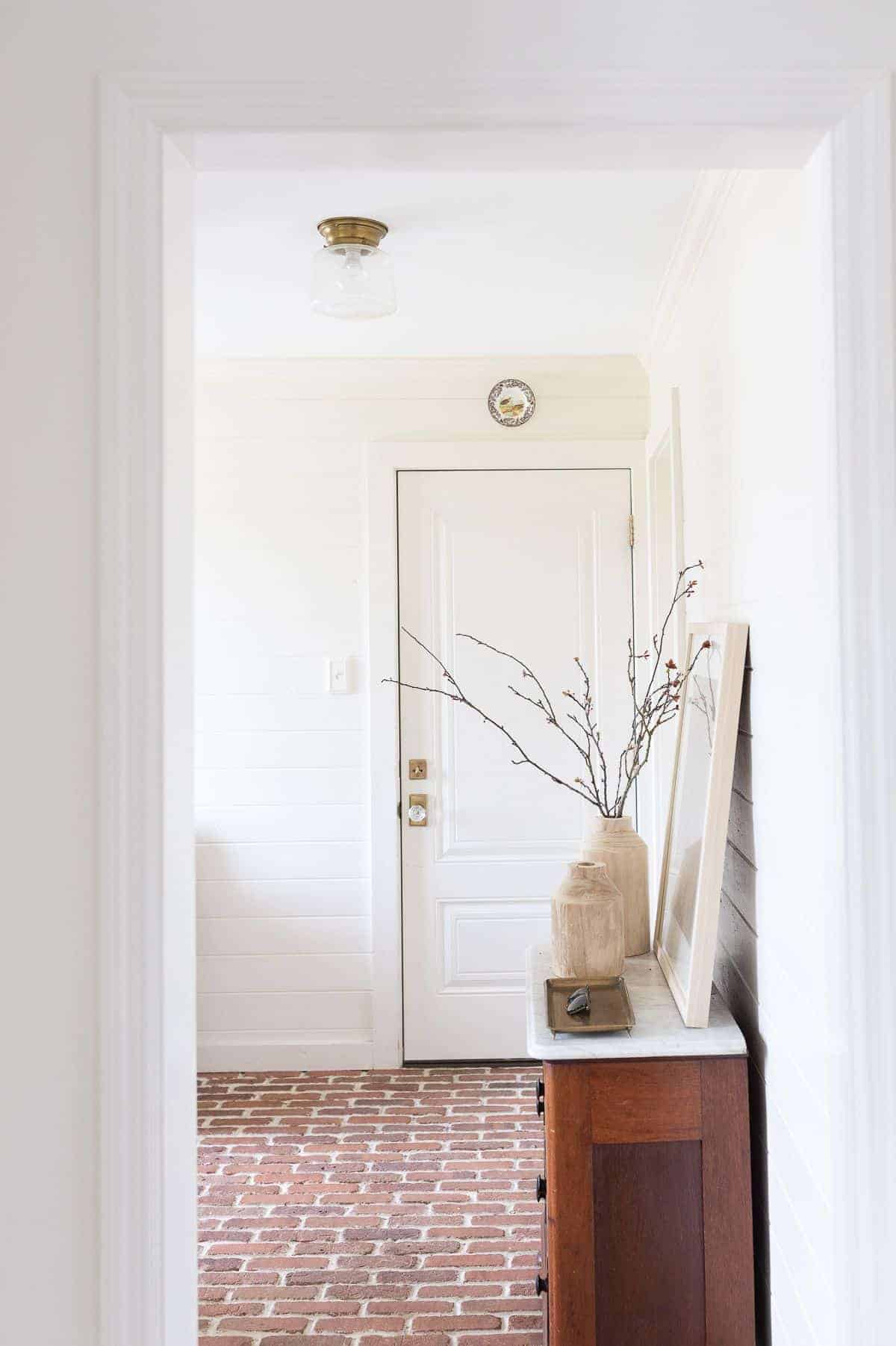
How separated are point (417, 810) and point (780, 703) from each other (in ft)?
7.05

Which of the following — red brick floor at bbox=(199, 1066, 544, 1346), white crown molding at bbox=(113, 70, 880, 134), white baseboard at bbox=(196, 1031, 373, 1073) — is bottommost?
red brick floor at bbox=(199, 1066, 544, 1346)

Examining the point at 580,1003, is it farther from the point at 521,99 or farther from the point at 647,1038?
the point at 521,99

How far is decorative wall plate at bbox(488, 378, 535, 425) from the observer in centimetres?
371

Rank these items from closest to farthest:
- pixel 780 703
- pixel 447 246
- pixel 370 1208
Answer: pixel 780 703 < pixel 447 246 < pixel 370 1208

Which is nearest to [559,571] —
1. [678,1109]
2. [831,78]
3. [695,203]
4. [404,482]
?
[404,482]

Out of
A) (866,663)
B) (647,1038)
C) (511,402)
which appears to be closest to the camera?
(866,663)

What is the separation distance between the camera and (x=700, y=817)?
2.13 m

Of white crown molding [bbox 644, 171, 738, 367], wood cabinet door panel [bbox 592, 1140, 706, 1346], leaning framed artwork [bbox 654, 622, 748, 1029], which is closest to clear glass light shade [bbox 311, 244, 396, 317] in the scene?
white crown molding [bbox 644, 171, 738, 367]

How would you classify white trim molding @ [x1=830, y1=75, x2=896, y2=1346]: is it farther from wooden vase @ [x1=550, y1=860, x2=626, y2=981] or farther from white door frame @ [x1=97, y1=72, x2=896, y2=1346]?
wooden vase @ [x1=550, y1=860, x2=626, y2=981]

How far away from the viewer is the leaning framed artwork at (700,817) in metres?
1.88

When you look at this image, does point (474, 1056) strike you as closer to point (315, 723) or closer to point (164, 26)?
point (315, 723)

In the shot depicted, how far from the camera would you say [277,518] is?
3758mm

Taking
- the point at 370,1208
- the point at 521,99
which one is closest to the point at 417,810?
the point at 370,1208

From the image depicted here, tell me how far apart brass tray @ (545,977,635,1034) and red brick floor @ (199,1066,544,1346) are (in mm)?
790
